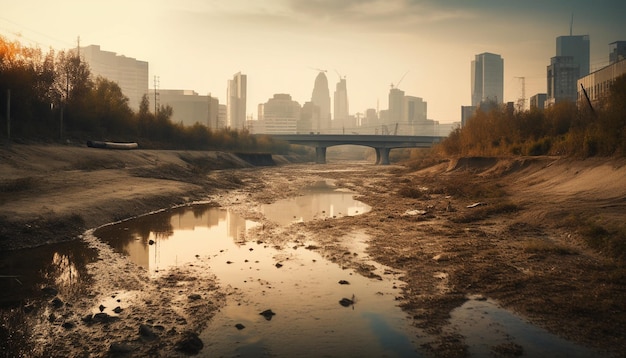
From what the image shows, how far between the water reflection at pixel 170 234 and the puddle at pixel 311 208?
2.46m

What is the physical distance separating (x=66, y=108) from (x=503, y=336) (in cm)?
6093

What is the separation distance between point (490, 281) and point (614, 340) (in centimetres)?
381

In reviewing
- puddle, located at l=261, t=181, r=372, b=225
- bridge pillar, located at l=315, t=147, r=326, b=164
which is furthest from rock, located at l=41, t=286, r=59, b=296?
bridge pillar, located at l=315, t=147, r=326, b=164

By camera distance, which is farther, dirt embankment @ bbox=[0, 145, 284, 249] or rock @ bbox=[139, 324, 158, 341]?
dirt embankment @ bbox=[0, 145, 284, 249]

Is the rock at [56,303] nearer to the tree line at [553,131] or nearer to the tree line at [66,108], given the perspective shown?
the tree line at [553,131]

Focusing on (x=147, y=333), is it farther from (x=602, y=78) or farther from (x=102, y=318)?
(x=602, y=78)

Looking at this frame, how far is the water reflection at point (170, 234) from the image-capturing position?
15.2m

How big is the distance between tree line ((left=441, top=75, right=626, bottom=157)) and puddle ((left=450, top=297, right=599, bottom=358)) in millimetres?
23187

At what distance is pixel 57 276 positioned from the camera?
12.4 metres

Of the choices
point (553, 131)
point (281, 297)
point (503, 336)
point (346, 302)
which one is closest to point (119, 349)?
point (281, 297)

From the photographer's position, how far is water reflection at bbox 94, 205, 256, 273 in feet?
50.0

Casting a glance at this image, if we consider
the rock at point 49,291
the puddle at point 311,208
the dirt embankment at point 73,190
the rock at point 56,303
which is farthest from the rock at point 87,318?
the puddle at point 311,208

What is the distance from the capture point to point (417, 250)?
1543cm

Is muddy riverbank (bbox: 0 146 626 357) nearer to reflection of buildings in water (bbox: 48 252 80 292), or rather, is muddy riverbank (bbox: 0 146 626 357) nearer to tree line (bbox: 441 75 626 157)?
reflection of buildings in water (bbox: 48 252 80 292)
